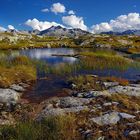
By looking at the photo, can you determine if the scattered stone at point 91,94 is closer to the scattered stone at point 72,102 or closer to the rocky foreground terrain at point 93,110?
the rocky foreground terrain at point 93,110

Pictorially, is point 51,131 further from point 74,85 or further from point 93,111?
point 74,85

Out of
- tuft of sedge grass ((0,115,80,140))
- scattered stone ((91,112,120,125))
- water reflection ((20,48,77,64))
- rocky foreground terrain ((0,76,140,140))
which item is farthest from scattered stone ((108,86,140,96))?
water reflection ((20,48,77,64))

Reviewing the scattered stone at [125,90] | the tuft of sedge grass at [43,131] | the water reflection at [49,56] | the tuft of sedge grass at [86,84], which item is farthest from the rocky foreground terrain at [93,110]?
the water reflection at [49,56]

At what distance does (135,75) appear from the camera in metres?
44.8

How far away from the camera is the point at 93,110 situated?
2217cm

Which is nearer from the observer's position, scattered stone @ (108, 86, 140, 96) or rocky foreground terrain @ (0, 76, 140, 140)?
rocky foreground terrain @ (0, 76, 140, 140)

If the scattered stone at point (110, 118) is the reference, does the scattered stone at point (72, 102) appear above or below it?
below

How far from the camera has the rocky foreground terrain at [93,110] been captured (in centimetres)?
1734

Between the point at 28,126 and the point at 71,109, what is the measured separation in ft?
29.0

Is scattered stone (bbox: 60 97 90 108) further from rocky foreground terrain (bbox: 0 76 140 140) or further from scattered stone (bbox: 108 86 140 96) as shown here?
scattered stone (bbox: 108 86 140 96)

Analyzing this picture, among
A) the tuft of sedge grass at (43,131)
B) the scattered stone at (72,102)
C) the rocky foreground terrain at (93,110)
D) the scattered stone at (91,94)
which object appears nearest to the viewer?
the tuft of sedge grass at (43,131)

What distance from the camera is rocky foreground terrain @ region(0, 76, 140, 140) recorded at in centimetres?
1734

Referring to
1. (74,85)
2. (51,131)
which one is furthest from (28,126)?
(74,85)

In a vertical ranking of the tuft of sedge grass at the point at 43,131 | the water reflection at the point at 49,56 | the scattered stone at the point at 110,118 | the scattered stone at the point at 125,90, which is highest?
the tuft of sedge grass at the point at 43,131
